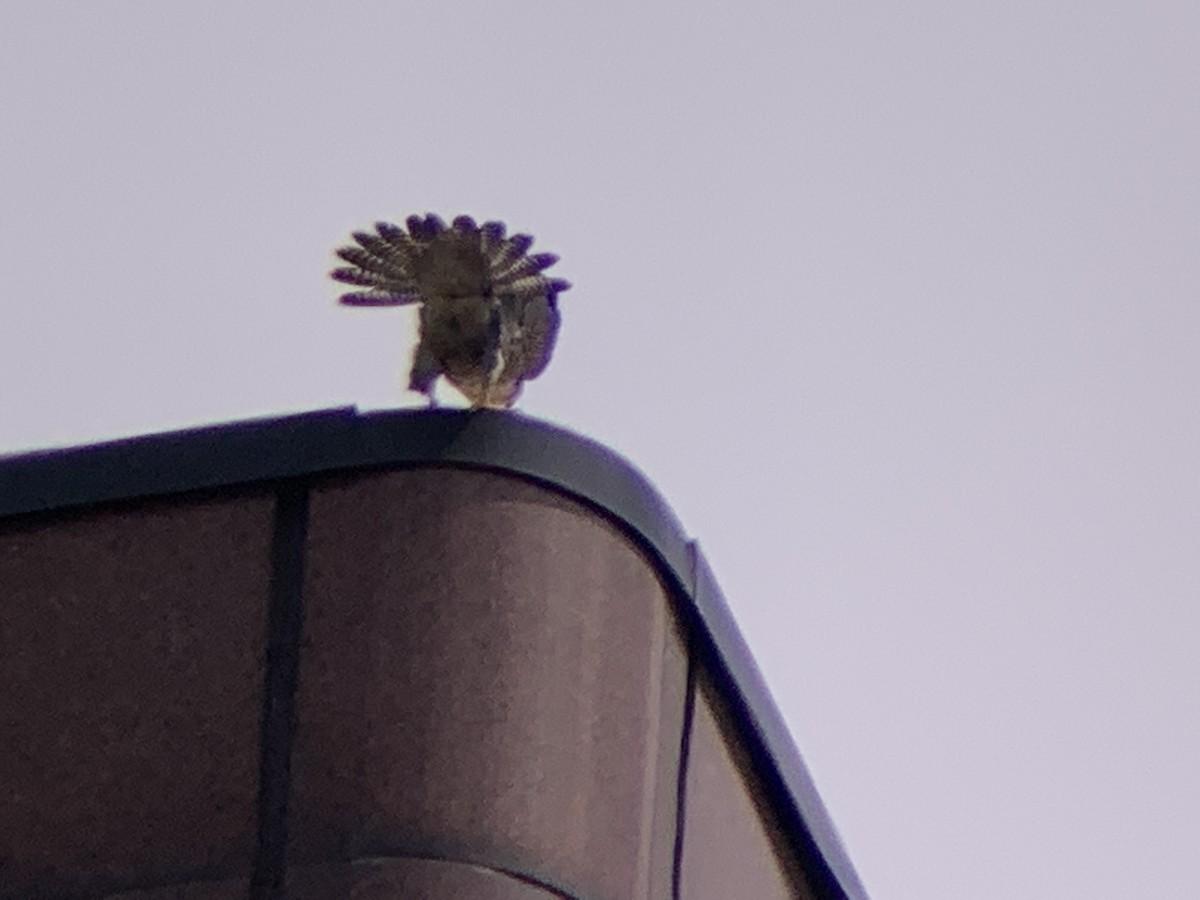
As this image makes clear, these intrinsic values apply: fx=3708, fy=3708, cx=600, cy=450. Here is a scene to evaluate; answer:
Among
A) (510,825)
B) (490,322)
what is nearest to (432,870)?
(510,825)

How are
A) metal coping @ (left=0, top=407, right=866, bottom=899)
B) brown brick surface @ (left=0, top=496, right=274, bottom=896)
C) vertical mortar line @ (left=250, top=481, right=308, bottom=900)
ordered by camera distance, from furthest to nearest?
metal coping @ (left=0, top=407, right=866, bottom=899) → brown brick surface @ (left=0, top=496, right=274, bottom=896) → vertical mortar line @ (left=250, top=481, right=308, bottom=900)

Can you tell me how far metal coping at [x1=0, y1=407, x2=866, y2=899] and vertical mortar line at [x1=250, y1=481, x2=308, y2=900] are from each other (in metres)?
0.15

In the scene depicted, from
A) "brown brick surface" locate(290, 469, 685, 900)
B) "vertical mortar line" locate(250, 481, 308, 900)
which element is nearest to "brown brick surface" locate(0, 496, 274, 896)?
"vertical mortar line" locate(250, 481, 308, 900)

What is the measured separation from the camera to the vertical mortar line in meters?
10.1

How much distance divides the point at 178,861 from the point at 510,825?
0.93 m

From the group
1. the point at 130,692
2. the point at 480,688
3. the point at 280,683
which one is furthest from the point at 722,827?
the point at 130,692

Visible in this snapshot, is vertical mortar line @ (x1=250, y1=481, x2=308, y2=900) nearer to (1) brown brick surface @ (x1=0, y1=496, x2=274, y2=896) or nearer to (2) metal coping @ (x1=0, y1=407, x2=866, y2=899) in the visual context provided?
(1) brown brick surface @ (x1=0, y1=496, x2=274, y2=896)

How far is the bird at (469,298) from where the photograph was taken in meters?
10.8

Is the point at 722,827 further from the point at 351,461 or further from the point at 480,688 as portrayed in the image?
the point at 351,461

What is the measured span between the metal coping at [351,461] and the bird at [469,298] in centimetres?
22

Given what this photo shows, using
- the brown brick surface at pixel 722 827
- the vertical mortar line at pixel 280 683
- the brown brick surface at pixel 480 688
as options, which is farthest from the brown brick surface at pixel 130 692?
the brown brick surface at pixel 722 827

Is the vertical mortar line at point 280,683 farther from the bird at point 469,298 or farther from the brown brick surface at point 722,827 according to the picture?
the brown brick surface at point 722,827

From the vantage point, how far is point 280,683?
1042cm

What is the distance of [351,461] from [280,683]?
672 millimetres
